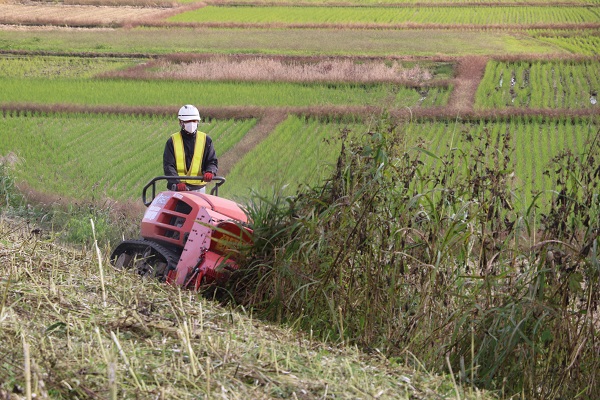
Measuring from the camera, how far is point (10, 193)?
10891mm

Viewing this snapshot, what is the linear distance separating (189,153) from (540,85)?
Answer: 55.7 ft

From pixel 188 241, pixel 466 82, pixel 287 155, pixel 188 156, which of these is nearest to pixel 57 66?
pixel 466 82

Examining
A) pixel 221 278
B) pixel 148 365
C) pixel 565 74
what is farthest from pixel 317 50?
pixel 148 365

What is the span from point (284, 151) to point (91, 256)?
403 inches

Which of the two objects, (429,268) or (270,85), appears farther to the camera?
(270,85)

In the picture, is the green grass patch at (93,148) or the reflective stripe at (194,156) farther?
the green grass patch at (93,148)

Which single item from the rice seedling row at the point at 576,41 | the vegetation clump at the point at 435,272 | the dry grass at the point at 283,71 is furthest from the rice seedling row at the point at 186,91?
the vegetation clump at the point at 435,272

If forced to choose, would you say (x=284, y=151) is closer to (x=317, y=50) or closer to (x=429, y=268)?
(x=429, y=268)

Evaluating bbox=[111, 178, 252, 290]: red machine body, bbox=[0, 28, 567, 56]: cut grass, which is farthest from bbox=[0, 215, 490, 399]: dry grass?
bbox=[0, 28, 567, 56]: cut grass

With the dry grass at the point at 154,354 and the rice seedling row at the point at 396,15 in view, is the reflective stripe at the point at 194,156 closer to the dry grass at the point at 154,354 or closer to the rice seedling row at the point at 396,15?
the dry grass at the point at 154,354

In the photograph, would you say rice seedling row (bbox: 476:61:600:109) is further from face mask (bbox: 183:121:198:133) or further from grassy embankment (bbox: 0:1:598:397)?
grassy embankment (bbox: 0:1:598:397)

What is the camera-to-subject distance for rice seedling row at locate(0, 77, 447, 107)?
20031mm

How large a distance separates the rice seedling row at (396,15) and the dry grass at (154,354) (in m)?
30.8

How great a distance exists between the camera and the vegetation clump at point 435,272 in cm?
428
